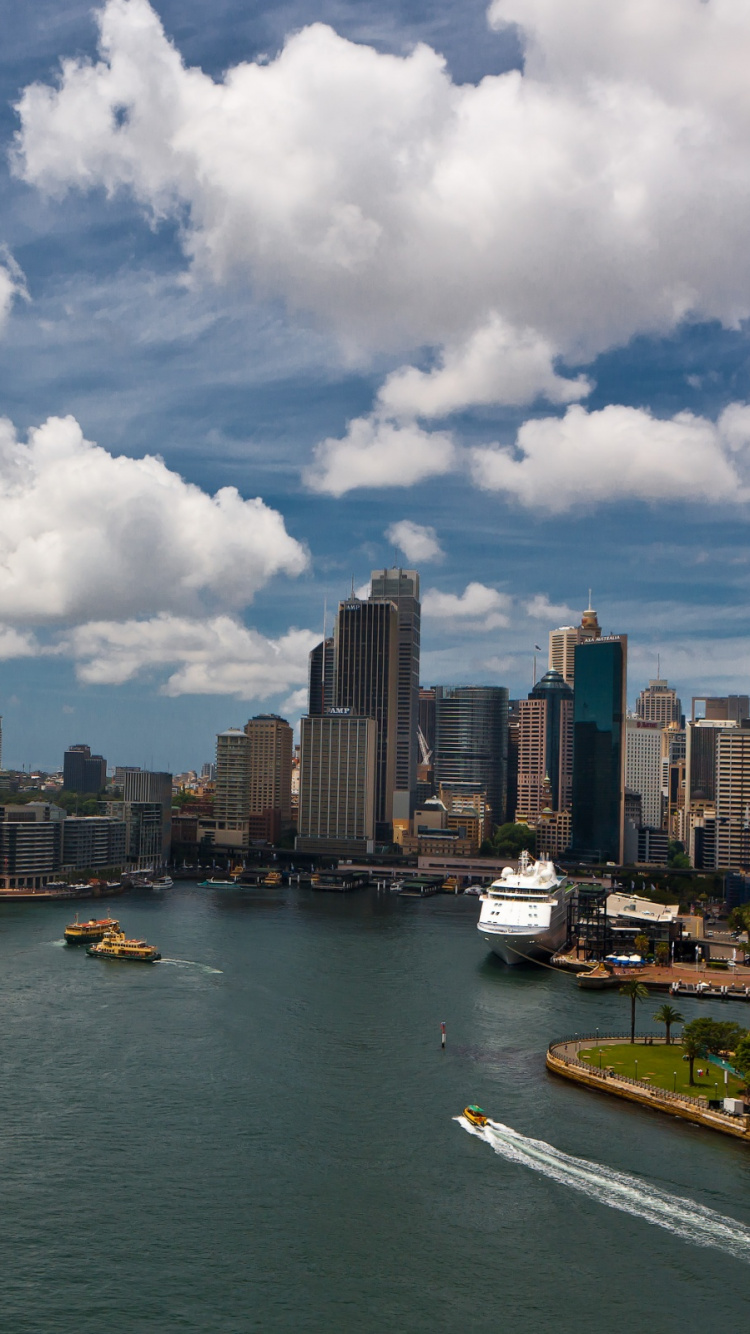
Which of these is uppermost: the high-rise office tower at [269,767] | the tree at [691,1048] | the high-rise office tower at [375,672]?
the high-rise office tower at [375,672]

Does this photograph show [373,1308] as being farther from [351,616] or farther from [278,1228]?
[351,616]

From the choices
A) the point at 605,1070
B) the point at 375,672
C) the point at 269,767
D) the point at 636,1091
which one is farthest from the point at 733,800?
the point at 636,1091

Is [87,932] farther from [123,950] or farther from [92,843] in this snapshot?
[92,843]

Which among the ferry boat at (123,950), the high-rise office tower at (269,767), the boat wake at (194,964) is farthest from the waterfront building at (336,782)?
the boat wake at (194,964)

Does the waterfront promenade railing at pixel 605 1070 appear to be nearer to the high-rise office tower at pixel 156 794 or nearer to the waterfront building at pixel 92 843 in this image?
the waterfront building at pixel 92 843

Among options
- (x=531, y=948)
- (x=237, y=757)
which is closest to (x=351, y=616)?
(x=237, y=757)

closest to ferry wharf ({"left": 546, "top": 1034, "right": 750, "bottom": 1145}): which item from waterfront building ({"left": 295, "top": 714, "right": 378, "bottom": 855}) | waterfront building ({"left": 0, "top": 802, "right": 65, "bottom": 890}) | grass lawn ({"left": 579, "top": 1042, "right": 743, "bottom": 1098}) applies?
grass lawn ({"left": 579, "top": 1042, "right": 743, "bottom": 1098})

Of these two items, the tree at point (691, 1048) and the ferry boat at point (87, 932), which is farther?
the ferry boat at point (87, 932)
